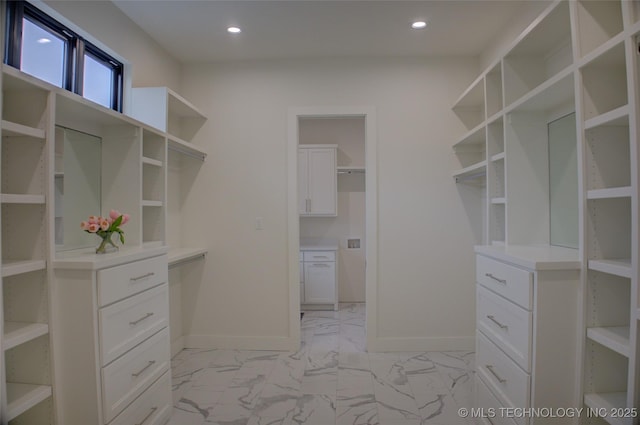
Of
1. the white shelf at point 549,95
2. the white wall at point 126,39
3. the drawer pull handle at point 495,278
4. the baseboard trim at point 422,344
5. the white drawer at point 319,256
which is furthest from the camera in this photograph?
the white drawer at point 319,256

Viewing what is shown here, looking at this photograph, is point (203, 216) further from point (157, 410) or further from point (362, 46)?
point (362, 46)

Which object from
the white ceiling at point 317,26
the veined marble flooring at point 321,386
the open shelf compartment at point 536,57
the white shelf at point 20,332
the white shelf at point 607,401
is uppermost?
the white ceiling at point 317,26

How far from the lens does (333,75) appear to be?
2977 mm

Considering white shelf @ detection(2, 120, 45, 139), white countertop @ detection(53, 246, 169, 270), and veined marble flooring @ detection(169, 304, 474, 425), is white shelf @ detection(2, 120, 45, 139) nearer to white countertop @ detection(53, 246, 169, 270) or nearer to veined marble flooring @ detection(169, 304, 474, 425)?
white countertop @ detection(53, 246, 169, 270)

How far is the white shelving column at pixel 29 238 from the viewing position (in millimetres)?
1331

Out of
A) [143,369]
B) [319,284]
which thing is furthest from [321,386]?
[319,284]

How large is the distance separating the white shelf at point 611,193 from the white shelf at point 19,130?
2262mm

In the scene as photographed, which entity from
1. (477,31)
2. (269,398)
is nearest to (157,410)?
(269,398)

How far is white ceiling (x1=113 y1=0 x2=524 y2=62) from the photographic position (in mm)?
2197

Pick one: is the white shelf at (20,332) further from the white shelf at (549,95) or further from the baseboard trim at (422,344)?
the white shelf at (549,95)

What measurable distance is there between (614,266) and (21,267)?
7.41ft

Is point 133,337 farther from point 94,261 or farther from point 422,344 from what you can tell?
point 422,344

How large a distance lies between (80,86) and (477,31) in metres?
2.88

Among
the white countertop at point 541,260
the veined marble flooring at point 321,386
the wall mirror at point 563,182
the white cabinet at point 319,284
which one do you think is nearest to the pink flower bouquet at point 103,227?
the veined marble flooring at point 321,386
